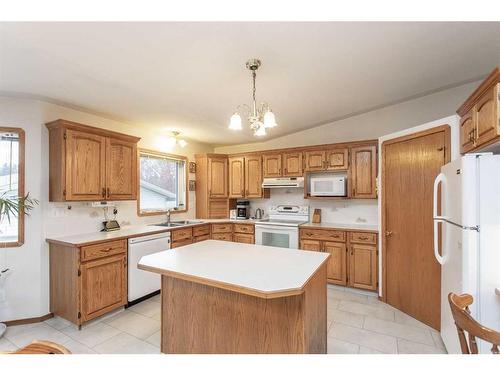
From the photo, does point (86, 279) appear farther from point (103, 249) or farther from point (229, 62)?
point (229, 62)

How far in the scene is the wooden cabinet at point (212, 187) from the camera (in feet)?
15.0

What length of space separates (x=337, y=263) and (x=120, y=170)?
125 inches

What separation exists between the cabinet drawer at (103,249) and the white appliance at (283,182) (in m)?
2.36

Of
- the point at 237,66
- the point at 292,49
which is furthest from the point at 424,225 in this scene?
the point at 237,66

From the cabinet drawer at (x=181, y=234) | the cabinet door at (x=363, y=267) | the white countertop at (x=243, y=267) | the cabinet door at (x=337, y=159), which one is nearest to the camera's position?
the white countertop at (x=243, y=267)

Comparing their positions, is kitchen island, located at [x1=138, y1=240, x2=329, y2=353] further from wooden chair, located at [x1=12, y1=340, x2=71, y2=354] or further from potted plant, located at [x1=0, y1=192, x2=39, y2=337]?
potted plant, located at [x1=0, y1=192, x2=39, y2=337]

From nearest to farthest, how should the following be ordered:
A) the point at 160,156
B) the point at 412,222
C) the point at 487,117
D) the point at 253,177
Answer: the point at 487,117, the point at 412,222, the point at 160,156, the point at 253,177

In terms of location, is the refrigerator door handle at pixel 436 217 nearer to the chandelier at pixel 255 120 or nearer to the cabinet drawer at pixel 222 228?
the chandelier at pixel 255 120

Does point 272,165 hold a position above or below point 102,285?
above

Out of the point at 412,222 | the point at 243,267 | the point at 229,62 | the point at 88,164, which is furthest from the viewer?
the point at 88,164

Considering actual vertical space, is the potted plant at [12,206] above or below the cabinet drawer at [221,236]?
above

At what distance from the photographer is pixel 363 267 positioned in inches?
126

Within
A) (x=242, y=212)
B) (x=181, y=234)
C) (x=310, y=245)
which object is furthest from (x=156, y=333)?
(x=242, y=212)

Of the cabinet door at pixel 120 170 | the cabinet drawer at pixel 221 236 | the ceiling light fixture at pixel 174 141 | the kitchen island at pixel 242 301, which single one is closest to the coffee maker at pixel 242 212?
the cabinet drawer at pixel 221 236
